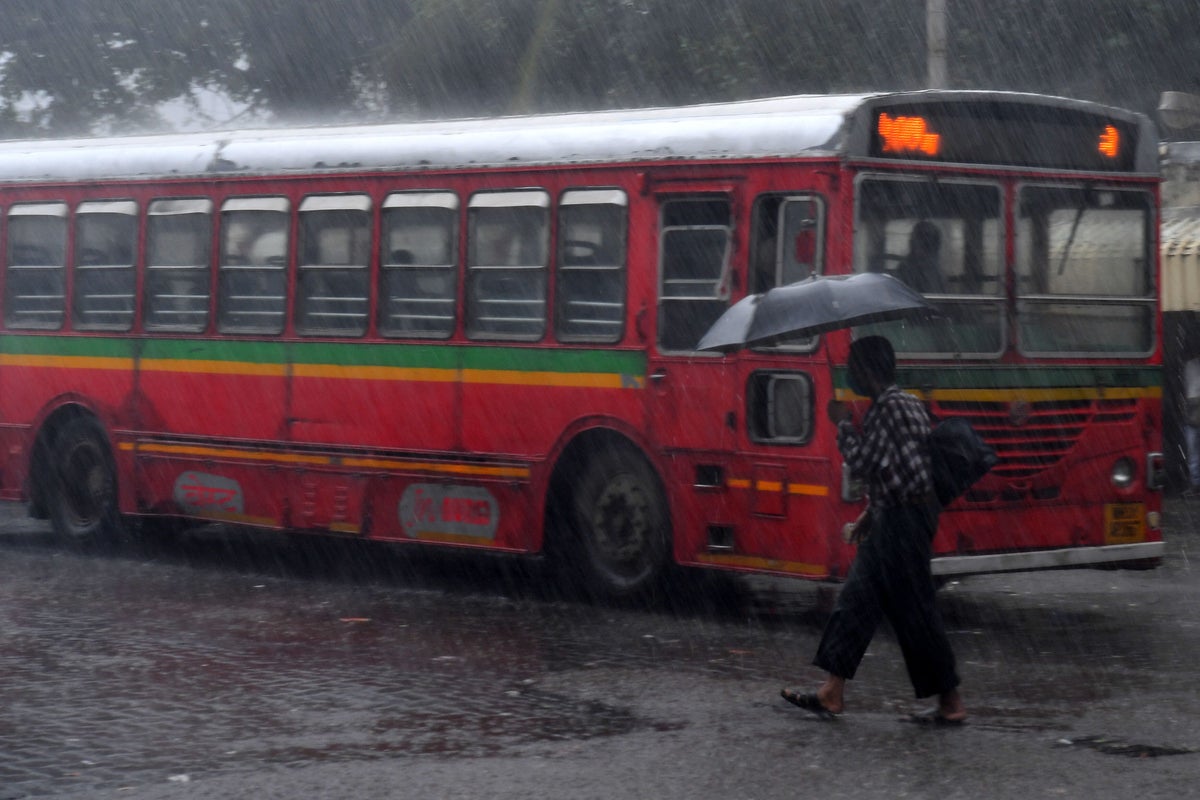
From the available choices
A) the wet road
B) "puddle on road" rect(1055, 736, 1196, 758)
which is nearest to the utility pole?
the wet road

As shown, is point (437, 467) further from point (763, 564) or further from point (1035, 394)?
point (1035, 394)

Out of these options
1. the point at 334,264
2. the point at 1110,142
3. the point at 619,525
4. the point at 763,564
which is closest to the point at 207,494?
the point at 334,264

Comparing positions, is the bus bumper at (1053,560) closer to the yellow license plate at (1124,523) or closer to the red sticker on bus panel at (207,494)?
the yellow license plate at (1124,523)

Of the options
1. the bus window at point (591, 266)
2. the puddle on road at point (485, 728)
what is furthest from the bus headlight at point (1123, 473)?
the puddle on road at point (485, 728)

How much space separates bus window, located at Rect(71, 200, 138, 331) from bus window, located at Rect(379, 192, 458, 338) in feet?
8.75

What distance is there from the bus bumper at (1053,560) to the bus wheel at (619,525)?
1774 millimetres

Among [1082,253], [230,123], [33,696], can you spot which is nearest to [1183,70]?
[1082,253]

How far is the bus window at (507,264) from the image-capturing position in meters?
12.3

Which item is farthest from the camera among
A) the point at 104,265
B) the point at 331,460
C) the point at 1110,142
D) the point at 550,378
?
the point at 104,265

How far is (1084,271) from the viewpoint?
37.8 feet

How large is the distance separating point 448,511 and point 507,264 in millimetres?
1635

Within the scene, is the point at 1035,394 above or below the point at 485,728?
above

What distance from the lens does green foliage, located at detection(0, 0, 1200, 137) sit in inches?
957

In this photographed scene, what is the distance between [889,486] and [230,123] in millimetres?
27622
